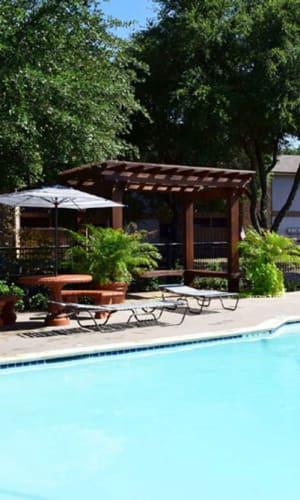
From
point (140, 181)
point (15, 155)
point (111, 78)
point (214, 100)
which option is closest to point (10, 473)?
point (15, 155)

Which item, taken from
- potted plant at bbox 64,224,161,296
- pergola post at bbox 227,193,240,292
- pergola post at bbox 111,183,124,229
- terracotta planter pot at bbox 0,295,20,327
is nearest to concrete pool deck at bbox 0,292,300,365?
terracotta planter pot at bbox 0,295,20,327

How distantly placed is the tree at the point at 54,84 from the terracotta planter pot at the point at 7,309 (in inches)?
135

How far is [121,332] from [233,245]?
753cm

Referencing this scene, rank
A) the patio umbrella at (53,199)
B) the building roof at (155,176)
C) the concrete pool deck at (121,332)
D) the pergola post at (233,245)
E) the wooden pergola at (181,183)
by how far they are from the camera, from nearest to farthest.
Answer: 1. the concrete pool deck at (121,332)
2. the patio umbrella at (53,199)
3. the building roof at (155,176)
4. the wooden pergola at (181,183)
5. the pergola post at (233,245)

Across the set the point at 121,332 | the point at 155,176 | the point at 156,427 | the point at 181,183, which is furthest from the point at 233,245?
the point at 156,427

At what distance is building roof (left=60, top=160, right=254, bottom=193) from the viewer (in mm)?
14945

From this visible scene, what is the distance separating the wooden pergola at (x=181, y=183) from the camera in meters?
15.1

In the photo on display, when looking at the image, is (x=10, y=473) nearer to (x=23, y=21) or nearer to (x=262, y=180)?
(x=23, y=21)

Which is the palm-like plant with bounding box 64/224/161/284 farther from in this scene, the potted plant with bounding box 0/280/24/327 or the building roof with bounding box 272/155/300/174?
the building roof with bounding box 272/155/300/174

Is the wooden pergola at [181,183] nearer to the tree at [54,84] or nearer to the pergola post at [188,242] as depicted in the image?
the pergola post at [188,242]

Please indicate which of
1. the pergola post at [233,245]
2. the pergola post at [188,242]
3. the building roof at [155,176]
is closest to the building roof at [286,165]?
the pergola post at [188,242]

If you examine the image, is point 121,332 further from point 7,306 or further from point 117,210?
point 117,210

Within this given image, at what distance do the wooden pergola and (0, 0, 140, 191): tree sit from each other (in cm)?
59

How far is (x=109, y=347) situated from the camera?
946 centimetres
